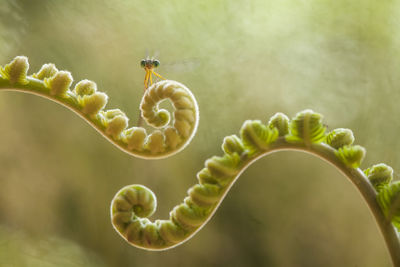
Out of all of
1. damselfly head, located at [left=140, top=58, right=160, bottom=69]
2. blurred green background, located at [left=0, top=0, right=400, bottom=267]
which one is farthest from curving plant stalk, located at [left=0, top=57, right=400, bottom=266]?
blurred green background, located at [left=0, top=0, right=400, bottom=267]

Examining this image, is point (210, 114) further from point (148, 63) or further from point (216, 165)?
point (216, 165)

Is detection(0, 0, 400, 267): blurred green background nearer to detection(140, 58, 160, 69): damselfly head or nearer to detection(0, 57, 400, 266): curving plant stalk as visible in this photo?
detection(140, 58, 160, 69): damselfly head

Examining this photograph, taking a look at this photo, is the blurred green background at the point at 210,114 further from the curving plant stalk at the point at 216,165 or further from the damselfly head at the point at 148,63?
the curving plant stalk at the point at 216,165

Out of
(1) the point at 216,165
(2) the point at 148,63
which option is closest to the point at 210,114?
(2) the point at 148,63

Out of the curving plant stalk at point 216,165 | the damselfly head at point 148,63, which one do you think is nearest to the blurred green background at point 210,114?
the damselfly head at point 148,63

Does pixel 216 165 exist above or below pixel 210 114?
below

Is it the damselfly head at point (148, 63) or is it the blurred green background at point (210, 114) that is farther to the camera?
the blurred green background at point (210, 114)
